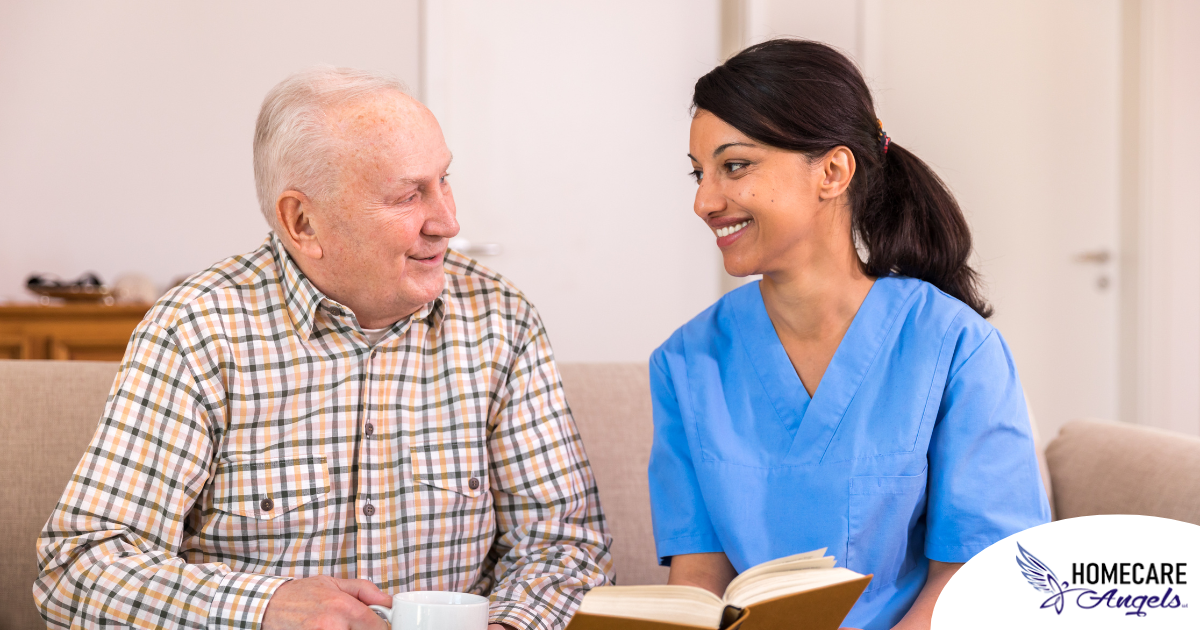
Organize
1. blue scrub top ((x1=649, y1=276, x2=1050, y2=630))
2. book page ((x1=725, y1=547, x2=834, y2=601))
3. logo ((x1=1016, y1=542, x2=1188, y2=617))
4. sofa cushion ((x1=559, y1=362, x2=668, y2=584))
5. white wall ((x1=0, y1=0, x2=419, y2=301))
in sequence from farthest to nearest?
white wall ((x1=0, y1=0, x2=419, y2=301)), sofa cushion ((x1=559, y1=362, x2=668, y2=584)), blue scrub top ((x1=649, y1=276, x2=1050, y2=630)), book page ((x1=725, y1=547, x2=834, y2=601)), logo ((x1=1016, y1=542, x2=1188, y2=617))

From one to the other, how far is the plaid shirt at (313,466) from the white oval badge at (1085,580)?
Result: 538 millimetres

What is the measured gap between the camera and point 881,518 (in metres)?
1.06

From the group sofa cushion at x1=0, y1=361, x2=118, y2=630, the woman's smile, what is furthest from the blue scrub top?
sofa cushion at x1=0, y1=361, x2=118, y2=630

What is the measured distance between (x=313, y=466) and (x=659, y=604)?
0.57 m

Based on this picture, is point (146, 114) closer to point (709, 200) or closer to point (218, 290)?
point (218, 290)

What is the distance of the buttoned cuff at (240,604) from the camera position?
0.97 m

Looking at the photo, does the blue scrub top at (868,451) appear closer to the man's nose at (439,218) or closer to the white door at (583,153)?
the man's nose at (439,218)

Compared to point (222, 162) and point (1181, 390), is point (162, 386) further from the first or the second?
point (1181, 390)

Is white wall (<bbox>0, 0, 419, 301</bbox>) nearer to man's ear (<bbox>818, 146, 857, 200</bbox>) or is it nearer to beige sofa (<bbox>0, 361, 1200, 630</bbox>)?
beige sofa (<bbox>0, 361, 1200, 630</bbox>)

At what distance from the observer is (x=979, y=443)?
1.04 metres

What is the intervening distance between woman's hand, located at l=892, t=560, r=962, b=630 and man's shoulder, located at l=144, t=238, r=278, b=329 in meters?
0.87

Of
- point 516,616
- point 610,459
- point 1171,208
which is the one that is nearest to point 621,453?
point 610,459

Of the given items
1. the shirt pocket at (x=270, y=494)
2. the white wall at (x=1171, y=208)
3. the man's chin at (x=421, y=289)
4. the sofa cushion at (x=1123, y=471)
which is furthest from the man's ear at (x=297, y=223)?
the white wall at (x=1171, y=208)

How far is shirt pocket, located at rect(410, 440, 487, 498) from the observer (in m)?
1.17
